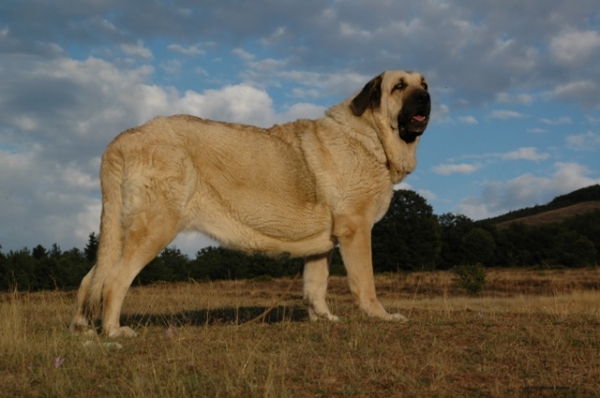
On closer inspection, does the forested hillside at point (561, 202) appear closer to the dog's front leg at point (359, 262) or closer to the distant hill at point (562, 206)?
the distant hill at point (562, 206)

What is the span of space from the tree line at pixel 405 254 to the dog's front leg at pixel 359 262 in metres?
17.0

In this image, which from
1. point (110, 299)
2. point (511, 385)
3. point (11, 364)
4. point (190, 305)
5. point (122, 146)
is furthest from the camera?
point (190, 305)

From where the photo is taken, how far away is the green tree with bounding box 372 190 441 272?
6078 centimetres

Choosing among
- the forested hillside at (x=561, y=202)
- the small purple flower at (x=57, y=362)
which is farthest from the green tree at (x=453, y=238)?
the small purple flower at (x=57, y=362)

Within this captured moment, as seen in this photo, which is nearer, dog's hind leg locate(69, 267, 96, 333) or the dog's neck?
dog's hind leg locate(69, 267, 96, 333)

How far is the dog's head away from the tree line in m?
16.8

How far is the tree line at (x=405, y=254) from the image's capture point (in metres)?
35.8

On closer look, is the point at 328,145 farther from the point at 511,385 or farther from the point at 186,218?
the point at 511,385

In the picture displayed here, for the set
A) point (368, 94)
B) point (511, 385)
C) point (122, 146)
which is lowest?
point (511, 385)

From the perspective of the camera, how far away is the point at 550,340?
6.31 meters

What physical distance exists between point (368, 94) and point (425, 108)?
0.73 meters

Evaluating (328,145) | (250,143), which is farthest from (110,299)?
(328,145)

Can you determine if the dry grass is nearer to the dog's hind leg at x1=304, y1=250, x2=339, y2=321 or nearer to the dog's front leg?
the dog's hind leg at x1=304, y1=250, x2=339, y2=321

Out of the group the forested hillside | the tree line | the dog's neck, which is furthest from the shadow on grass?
the forested hillside
